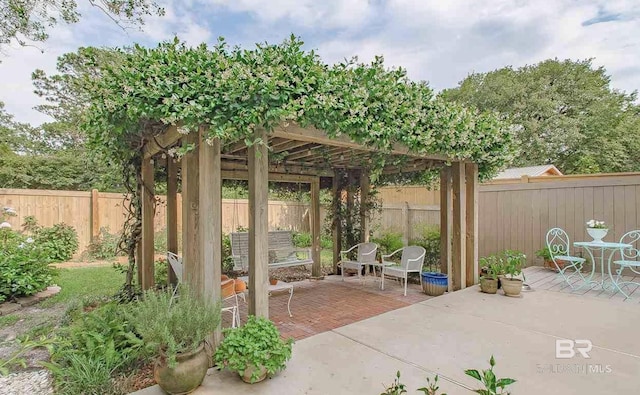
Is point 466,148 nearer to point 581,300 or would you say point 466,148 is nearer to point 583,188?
point 581,300

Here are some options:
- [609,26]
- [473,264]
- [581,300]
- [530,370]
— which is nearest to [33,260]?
[530,370]

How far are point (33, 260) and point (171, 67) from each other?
15.0ft

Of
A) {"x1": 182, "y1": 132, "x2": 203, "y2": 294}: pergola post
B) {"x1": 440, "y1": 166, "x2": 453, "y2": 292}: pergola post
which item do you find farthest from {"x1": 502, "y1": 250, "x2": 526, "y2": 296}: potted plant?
{"x1": 182, "y1": 132, "x2": 203, "y2": 294}: pergola post

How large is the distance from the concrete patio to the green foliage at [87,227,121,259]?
6.87 meters

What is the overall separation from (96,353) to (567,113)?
19195 millimetres

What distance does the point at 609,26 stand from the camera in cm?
859

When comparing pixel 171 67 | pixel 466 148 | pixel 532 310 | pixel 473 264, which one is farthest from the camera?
pixel 473 264

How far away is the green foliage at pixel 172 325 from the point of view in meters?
2.22

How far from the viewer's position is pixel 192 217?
9.37 ft

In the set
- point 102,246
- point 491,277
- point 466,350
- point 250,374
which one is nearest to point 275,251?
point 491,277

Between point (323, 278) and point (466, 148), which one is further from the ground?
point (466, 148)

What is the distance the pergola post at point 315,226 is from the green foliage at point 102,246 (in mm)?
5037

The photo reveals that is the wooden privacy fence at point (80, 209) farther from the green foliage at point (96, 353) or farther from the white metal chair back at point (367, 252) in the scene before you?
the green foliage at point (96, 353)

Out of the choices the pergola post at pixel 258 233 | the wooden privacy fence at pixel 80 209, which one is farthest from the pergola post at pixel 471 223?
the wooden privacy fence at pixel 80 209
